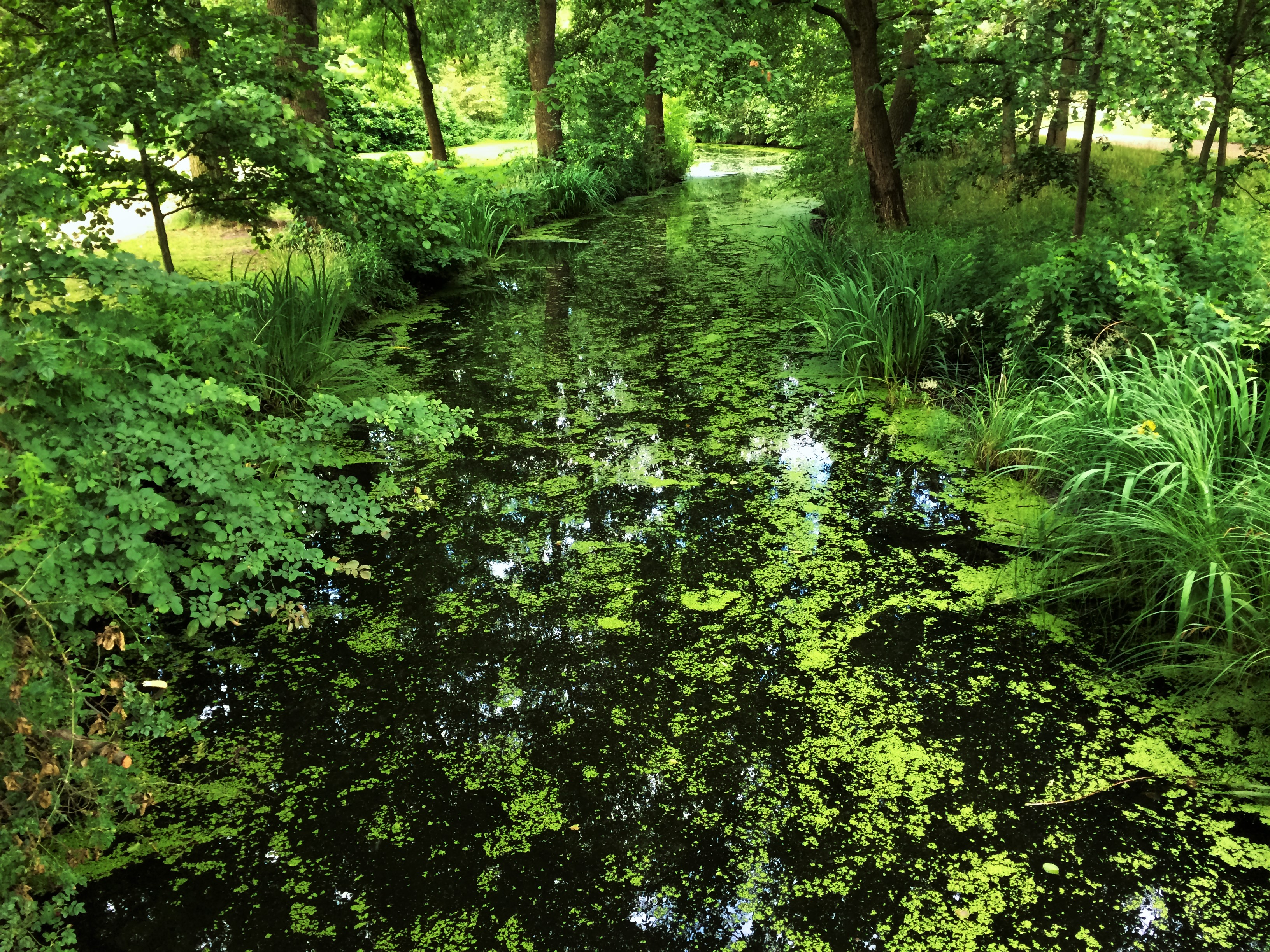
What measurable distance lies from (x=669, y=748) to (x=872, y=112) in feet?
19.2

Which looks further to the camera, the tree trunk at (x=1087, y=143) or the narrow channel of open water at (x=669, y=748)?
the tree trunk at (x=1087, y=143)

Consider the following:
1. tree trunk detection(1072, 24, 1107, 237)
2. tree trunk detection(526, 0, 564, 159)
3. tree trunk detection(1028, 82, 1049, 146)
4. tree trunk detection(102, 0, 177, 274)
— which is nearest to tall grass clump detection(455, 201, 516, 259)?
tree trunk detection(526, 0, 564, 159)

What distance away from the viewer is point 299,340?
4191 mm

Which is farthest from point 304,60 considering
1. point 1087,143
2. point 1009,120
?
point 1009,120

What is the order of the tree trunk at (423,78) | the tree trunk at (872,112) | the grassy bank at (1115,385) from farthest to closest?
the tree trunk at (423,78) < the tree trunk at (872,112) < the grassy bank at (1115,385)

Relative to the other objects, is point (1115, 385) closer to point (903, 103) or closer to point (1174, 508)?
point (1174, 508)

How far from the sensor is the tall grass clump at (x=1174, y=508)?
229cm

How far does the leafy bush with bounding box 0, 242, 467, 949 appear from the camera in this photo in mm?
1626

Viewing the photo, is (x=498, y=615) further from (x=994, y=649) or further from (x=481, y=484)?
(x=994, y=649)

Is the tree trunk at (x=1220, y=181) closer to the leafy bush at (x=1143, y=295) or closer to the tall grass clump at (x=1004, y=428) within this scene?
the leafy bush at (x=1143, y=295)

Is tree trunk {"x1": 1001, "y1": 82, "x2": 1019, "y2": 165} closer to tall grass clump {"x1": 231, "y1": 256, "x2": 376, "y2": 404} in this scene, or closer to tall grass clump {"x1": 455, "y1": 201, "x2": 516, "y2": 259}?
tall grass clump {"x1": 231, "y1": 256, "x2": 376, "y2": 404}

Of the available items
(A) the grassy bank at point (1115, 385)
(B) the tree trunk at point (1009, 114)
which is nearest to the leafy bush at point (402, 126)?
(B) the tree trunk at point (1009, 114)

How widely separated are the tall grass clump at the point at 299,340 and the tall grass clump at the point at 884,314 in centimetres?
273

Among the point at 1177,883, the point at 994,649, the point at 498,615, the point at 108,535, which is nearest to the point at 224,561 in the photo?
the point at 108,535
